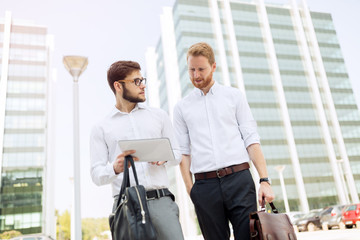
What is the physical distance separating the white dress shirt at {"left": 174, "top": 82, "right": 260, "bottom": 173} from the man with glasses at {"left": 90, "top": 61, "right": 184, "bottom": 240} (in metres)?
0.36

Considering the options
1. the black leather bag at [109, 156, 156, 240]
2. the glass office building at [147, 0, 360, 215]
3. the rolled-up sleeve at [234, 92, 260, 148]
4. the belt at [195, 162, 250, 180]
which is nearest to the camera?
the black leather bag at [109, 156, 156, 240]

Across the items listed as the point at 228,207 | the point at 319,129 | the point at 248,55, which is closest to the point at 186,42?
the point at 248,55

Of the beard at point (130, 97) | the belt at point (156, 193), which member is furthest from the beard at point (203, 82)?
the belt at point (156, 193)

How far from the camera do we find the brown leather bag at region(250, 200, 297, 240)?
2438mm

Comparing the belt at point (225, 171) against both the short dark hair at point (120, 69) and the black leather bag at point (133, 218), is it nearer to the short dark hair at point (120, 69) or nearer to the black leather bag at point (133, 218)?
the black leather bag at point (133, 218)

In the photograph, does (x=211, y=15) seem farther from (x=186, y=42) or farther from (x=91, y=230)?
(x=91, y=230)

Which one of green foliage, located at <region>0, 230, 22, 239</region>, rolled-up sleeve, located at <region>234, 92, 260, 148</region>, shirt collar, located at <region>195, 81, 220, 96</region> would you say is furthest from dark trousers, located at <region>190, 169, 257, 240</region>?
green foliage, located at <region>0, 230, 22, 239</region>

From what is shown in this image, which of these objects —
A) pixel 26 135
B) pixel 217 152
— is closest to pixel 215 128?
pixel 217 152

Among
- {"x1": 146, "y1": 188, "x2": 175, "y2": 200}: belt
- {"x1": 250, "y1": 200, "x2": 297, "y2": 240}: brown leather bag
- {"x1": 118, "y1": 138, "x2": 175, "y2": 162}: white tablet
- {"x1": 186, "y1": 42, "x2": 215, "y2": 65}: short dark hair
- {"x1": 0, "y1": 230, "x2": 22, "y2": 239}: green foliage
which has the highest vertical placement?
{"x1": 186, "y1": 42, "x2": 215, "y2": 65}: short dark hair

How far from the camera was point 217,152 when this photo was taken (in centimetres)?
285

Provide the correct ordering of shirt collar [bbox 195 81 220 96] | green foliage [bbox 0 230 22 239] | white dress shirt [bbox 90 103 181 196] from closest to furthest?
white dress shirt [bbox 90 103 181 196] < shirt collar [bbox 195 81 220 96] < green foliage [bbox 0 230 22 239]

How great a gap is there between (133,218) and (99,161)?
23.9 inches

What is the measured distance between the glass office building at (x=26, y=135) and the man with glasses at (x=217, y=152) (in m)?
62.8

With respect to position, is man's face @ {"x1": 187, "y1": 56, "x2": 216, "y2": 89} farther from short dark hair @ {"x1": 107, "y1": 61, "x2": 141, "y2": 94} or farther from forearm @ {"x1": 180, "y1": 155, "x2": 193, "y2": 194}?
forearm @ {"x1": 180, "y1": 155, "x2": 193, "y2": 194}
